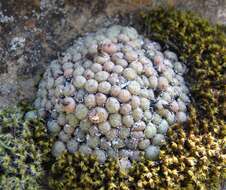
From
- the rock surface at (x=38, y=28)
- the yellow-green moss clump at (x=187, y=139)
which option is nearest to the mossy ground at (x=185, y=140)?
the yellow-green moss clump at (x=187, y=139)

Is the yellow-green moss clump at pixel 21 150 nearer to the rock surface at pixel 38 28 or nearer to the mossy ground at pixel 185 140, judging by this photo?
the mossy ground at pixel 185 140

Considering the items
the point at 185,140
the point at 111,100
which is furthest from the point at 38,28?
the point at 185,140

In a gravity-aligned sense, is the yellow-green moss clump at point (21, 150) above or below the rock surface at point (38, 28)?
below

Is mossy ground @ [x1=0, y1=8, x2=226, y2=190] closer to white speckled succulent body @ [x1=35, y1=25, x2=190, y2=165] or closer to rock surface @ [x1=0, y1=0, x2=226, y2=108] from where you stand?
white speckled succulent body @ [x1=35, y1=25, x2=190, y2=165]

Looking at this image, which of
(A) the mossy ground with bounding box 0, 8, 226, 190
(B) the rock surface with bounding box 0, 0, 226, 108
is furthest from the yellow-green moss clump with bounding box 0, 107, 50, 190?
(B) the rock surface with bounding box 0, 0, 226, 108

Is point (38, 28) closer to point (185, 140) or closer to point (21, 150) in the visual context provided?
point (21, 150)

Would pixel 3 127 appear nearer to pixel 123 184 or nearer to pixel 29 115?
pixel 29 115
